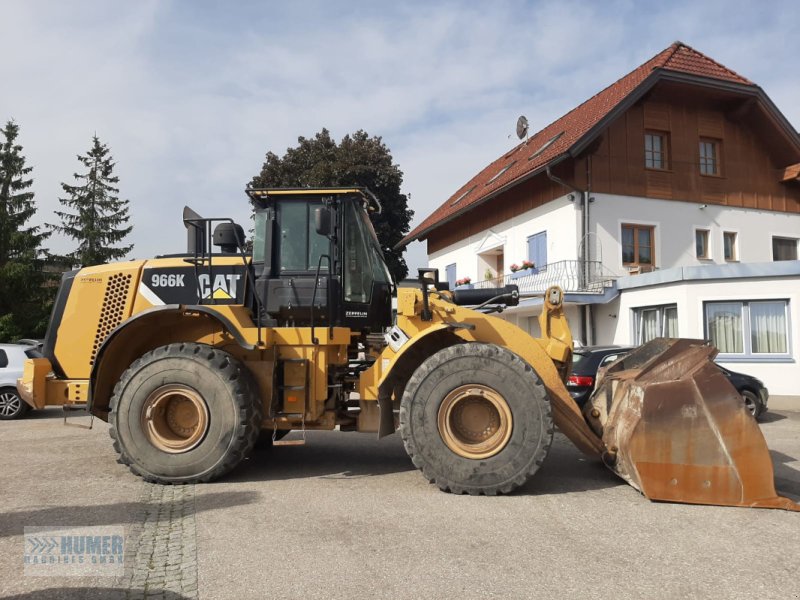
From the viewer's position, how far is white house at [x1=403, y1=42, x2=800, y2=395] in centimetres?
1811

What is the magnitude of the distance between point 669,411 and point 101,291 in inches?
224

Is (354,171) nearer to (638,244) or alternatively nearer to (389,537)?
(638,244)

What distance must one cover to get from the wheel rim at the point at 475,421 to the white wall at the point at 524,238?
543 inches

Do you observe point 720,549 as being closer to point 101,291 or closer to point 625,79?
point 101,291

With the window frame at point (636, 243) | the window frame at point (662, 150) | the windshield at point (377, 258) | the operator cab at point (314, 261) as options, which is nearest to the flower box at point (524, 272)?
the window frame at point (636, 243)

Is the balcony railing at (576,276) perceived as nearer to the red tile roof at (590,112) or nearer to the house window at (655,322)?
the house window at (655,322)

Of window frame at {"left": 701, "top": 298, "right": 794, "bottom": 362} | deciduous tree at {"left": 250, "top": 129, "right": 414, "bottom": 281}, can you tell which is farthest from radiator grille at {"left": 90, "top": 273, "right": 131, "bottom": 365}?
deciduous tree at {"left": 250, "top": 129, "right": 414, "bottom": 281}

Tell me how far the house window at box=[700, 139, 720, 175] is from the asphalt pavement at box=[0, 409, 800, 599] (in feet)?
54.2

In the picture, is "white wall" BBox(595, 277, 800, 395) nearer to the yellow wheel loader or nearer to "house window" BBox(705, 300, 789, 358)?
"house window" BBox(705, 300, 789, 358)

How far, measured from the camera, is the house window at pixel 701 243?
66.0 ft

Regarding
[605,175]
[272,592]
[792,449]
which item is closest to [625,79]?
[605,175]

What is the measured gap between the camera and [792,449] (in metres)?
8.01

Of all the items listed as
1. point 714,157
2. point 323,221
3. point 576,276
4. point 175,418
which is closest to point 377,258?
point 323,221
